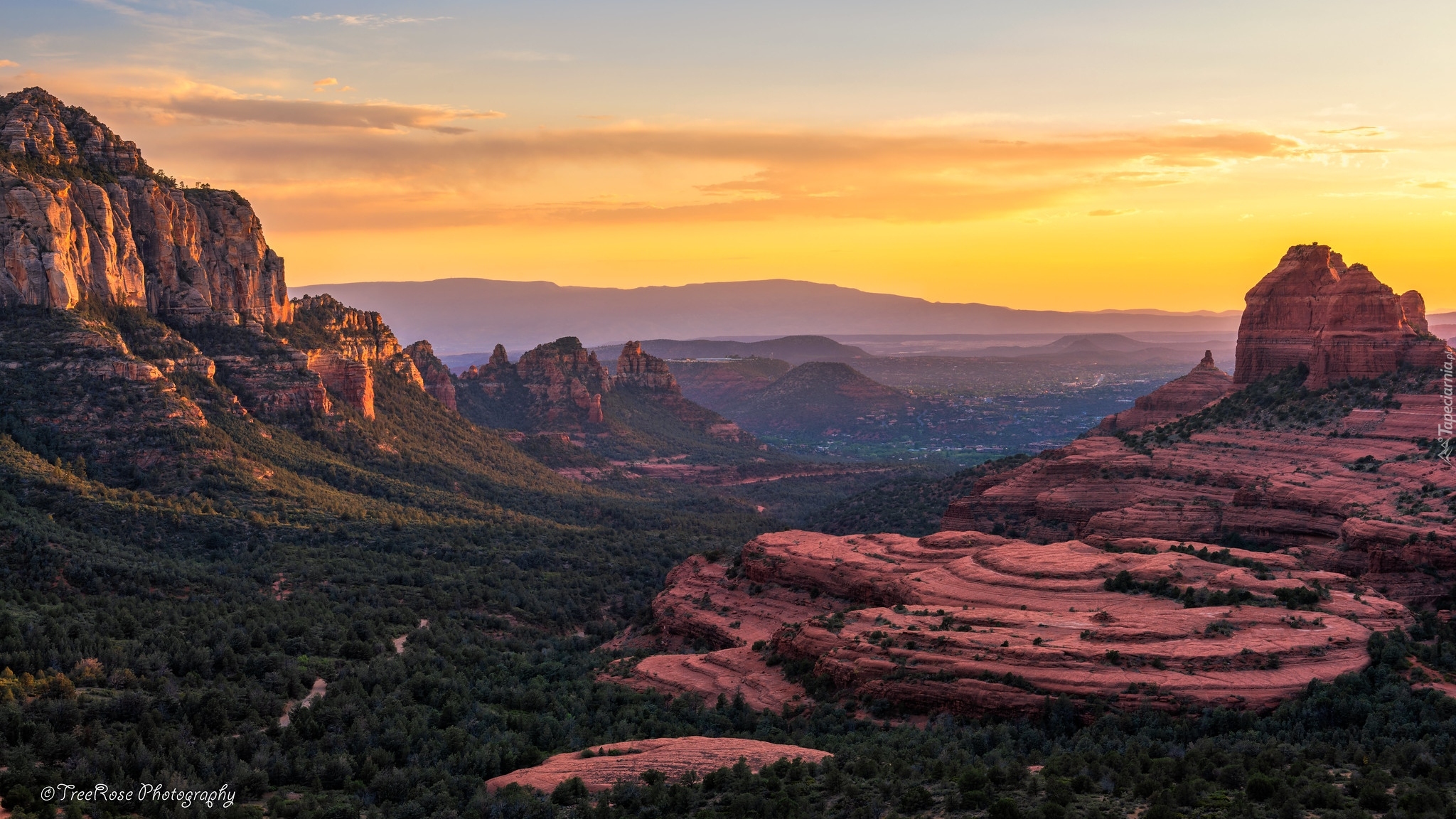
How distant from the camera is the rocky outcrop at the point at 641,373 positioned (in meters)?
193

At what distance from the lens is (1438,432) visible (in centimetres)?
6172

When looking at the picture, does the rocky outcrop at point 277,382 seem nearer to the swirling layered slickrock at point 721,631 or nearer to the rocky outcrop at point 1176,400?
the swirling layered slickrock at point 721,631

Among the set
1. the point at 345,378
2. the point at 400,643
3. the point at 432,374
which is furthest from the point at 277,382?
the point at 432,374

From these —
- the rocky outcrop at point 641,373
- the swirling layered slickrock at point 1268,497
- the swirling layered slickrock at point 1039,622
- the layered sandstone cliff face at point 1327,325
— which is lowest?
the swirling layered slickrock at point 1039,622

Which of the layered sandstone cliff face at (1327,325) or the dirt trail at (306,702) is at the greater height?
the layered sandstone cliff face at (1327,325)

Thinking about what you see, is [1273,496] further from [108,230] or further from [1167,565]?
[108,230]

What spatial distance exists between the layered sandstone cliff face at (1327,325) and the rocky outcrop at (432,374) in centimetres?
9936

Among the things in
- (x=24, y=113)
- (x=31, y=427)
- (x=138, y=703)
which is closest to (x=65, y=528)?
(x=31, y=427)

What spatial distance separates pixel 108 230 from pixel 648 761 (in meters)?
69.8

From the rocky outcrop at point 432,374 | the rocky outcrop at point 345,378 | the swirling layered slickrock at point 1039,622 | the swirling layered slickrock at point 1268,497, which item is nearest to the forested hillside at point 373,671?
the swirling layered slickrock at point 1039,622

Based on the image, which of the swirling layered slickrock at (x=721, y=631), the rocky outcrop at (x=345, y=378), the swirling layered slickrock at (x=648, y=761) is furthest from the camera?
the rocky outcrop at (x=345, y=378)

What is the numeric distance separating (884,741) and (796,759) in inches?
203

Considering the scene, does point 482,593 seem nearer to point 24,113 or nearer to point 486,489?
point 486,489

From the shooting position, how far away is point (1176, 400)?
307ft
